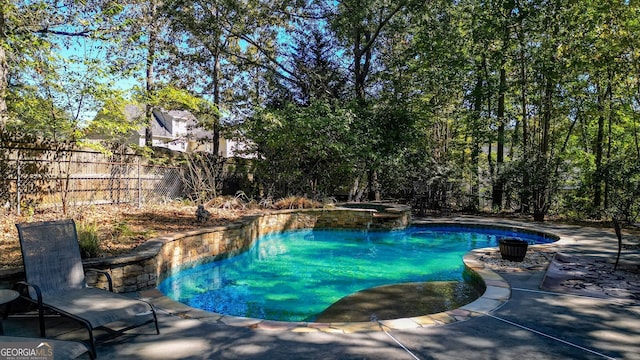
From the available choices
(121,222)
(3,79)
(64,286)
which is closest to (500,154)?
(121,222)

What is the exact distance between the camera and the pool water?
16.4ft

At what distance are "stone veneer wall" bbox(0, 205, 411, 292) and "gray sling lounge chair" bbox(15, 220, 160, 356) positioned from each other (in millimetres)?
590

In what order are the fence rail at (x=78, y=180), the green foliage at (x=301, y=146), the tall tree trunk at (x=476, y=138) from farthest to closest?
the tall tree trunk at (x=476, y=138), the green foliage at (x=301, y=146), the fence rail at (x=78, y=180)

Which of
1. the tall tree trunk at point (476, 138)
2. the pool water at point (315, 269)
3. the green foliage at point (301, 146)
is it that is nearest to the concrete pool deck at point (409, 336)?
the pool water at point (315, 269)

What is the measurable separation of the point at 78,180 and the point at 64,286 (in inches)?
225

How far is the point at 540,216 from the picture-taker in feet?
35.7

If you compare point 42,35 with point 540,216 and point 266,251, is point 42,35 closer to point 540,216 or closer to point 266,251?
point 266,251

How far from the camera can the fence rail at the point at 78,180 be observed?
6836 mm

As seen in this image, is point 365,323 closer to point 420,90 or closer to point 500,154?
point 500,154

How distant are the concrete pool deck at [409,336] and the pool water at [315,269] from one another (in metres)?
1.28

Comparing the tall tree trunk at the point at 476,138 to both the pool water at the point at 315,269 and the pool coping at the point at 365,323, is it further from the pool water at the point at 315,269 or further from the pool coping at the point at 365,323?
the pool coping at the point at 365,323

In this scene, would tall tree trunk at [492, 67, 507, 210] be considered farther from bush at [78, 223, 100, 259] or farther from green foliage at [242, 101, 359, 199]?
bush at [78, 223, 100, 259]

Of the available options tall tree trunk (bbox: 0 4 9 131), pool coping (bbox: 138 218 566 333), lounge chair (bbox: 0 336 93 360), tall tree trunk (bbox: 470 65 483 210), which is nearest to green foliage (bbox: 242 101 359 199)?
tall tree trunk (bbox: 470 65 483 210)

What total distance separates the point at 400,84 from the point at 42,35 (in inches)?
410
